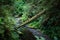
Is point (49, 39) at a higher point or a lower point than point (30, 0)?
lower

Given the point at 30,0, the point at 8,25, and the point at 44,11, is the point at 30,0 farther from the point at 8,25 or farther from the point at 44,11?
the point at 8,25

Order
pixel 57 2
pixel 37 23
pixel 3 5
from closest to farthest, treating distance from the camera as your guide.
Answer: pixel 3 5, pixel 57 2, pixel 37 23

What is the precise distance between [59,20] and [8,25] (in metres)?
3.88

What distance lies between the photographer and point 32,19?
23.6ft

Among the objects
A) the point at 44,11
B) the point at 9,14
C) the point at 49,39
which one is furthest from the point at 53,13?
the point at 9,14

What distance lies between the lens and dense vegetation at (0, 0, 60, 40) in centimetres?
470

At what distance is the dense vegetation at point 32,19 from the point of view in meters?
4.70

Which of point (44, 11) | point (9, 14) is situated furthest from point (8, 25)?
point (44, 11)

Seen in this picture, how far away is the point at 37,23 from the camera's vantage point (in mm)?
9477

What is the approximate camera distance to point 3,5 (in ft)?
15.4

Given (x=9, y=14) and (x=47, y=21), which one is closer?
(x=9, y=14)

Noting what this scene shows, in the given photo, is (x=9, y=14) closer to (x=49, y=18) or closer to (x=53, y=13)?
(x=53, y=13)

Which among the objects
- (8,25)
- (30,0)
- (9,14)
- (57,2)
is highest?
(30,0)

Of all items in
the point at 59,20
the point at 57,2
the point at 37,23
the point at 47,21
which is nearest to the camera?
the point at 57,2
